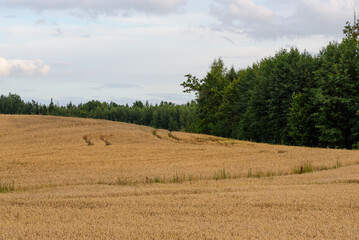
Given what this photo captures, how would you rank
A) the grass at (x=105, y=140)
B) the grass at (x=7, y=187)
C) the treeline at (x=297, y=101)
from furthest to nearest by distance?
the treeline at (x=297, y=101), the grass at (x=105, y=140), the grass at (x=7, y=187)

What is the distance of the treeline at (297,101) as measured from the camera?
47406mm

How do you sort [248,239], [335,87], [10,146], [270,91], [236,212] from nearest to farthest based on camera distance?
[248,239] < [236,212] < [10,146] < [335,87] < [270,91]

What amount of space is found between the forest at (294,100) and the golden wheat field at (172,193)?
20.8 metres

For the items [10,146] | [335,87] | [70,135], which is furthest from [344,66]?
[10,146]

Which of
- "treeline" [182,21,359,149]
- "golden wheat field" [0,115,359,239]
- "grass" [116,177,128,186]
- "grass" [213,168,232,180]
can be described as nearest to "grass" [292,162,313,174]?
"golden wheat field" [0,115,359,239]

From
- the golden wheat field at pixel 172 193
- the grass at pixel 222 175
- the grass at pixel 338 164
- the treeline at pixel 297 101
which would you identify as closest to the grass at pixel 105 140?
the golden wheat field at pixel 172 193

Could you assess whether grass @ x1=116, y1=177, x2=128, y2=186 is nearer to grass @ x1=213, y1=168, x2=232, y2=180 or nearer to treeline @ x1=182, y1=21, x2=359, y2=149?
grass @ x1=213, y1=168, x2=232, y2=180

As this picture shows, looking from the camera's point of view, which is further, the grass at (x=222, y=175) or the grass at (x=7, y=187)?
the grass at (x=222, y=175)

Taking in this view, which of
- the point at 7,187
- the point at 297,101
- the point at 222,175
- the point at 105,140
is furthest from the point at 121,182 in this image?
the point at 297,101

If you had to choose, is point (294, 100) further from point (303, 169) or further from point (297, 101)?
point (303, 169)

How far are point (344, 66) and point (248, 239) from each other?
45.8 metres

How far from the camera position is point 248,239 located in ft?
25.7

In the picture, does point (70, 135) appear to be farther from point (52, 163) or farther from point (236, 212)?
point (236, 212)

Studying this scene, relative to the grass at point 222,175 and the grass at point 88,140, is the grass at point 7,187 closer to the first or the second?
the grass at point 222,175
